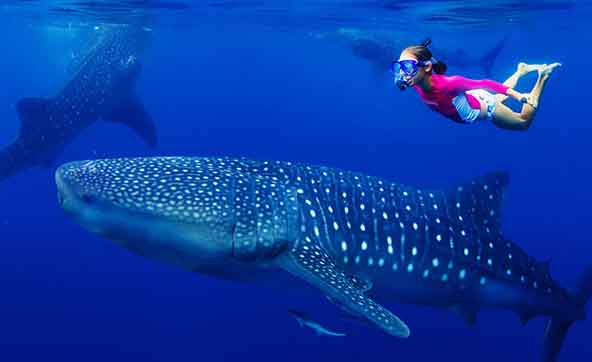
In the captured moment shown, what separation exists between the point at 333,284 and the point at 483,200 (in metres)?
2.78

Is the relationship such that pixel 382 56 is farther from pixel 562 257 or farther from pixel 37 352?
pixel 37 352

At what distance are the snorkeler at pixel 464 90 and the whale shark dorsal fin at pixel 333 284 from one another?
1704 millimetres

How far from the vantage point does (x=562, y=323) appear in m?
6.68

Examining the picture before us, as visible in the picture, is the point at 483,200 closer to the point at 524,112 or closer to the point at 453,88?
the point at 524,112

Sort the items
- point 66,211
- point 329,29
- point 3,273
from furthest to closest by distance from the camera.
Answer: point 329,29 → point 3,273 → point 66,211

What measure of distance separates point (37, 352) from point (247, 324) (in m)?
4.06

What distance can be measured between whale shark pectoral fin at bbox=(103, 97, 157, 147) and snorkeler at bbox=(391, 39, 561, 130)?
11362 millimetres

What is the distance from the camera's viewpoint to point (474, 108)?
4773 mm

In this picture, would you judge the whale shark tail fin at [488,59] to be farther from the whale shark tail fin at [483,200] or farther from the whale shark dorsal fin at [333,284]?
the whale shark dorsal fin at [333,284]

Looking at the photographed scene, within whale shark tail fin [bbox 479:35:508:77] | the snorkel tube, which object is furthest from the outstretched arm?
whale shark tail fin [bbox 479:35:508:77]

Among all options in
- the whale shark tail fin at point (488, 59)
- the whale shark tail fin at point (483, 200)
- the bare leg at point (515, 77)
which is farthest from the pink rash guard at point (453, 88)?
the whale shark tail fin at point (488, 59)

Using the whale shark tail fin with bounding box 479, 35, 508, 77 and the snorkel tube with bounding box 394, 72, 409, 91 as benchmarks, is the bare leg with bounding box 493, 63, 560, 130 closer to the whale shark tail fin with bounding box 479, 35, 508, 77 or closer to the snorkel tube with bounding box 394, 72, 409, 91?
the snorkel tube with bounding box 394, 72, 409, 91

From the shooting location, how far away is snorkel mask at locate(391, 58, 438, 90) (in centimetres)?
463

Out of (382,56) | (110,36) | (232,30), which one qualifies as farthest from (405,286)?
(232,30)
